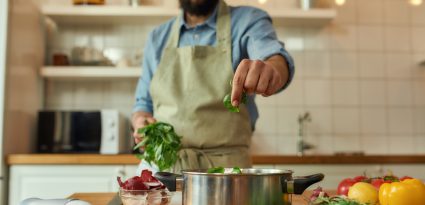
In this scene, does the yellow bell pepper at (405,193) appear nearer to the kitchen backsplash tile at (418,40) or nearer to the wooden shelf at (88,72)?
the wooden shelf at (88,72)

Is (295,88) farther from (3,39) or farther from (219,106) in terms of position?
A: (3,39)

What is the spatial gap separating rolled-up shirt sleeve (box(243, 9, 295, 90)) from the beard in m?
0.14

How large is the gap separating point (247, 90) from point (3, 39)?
1.55 m

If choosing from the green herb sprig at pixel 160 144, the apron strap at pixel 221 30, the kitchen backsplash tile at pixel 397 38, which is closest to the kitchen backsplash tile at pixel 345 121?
the kitchen backsplash tile at pixel 397 38

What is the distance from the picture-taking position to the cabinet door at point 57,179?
1.97 meters

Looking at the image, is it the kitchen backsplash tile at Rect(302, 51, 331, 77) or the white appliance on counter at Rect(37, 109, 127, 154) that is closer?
the white appliance on counter at Rect(37, 109, 127, 154)

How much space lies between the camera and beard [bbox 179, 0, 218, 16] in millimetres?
1411

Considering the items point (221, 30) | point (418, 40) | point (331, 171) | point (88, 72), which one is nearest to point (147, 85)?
point (221, 30)

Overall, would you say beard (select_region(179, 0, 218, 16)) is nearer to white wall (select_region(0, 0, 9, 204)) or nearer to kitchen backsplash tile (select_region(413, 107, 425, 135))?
white wall (select_region(0, 0, 9, 204))

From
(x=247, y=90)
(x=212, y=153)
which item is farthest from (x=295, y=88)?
(x=247, y=90)

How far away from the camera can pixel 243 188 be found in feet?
2.09

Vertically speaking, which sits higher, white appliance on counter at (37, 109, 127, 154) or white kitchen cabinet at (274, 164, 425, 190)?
white appliance on counter at (37, 109, 127, 154)

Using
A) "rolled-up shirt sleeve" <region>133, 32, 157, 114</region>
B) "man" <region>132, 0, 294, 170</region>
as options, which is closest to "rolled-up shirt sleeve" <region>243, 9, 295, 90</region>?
"man" <region>132, 0, 294, 170</region>

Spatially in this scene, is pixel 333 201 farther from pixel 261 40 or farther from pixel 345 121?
pixel 345 121
